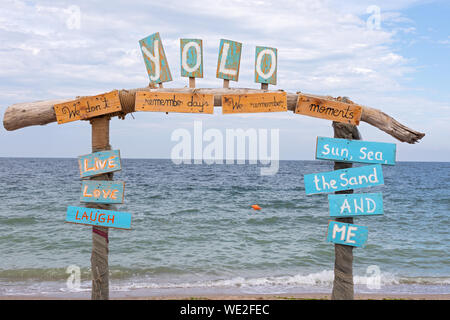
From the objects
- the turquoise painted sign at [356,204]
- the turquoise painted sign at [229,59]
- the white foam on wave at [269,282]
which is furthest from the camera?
the white foam on wave at [269,282]

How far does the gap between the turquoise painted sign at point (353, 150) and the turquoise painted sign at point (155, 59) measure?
8.14 ft

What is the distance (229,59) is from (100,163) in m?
2.48

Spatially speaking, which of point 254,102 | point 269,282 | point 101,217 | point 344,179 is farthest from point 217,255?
point 254,102

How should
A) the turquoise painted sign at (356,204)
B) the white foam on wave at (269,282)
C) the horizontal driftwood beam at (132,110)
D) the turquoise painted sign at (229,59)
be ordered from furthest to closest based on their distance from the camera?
the white foam on wave at (269,282), the horizontal driftwood beam at (132,110), the turquoise painted sign at (229,59), the turquoise painted sign at (356,204)

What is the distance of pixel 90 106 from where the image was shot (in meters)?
5.68

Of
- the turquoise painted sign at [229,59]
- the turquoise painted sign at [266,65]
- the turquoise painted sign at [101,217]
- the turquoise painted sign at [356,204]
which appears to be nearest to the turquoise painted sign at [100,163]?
the turquoise painted sign at [101,217]

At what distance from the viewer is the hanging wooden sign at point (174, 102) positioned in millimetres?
5641

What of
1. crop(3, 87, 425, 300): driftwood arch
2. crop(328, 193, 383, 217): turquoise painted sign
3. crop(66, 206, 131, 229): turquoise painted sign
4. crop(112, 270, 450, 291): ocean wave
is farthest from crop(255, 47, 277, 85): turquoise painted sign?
crop(112, 270, 450, 291): ocean wave

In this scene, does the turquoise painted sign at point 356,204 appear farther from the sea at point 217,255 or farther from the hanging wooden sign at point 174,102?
the sea at point 217,255

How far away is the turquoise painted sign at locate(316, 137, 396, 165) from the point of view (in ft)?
18.2

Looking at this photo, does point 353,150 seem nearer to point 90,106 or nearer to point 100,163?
point 100,163

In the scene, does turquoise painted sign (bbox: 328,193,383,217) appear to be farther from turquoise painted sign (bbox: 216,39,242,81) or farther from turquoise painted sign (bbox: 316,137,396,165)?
turquoise painted sign (bbox: 216,39,242,81)

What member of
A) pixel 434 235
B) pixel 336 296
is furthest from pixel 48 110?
pixel 434 235
